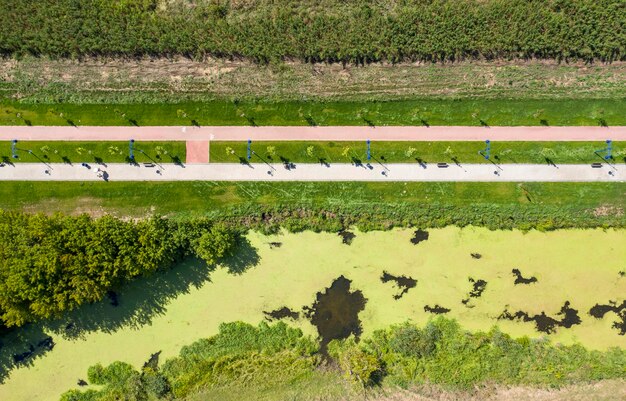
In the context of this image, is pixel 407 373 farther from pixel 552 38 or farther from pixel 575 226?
pixel 552 38

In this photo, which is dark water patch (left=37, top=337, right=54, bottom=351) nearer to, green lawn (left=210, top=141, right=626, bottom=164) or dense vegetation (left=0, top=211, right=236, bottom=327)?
dense vegetation (left=0, top=211, right=236, bottom=327)

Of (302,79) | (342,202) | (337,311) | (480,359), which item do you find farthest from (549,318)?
(302,79)

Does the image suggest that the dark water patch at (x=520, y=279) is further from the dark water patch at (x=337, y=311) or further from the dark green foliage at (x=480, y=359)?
the dark water patch at (x=337, y=311)

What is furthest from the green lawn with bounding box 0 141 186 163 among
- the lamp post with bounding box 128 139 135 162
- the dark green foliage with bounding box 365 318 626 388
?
the dark green foliage with bounding box 365 318 626 388

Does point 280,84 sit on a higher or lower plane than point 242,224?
higher

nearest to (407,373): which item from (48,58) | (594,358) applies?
(594,358)

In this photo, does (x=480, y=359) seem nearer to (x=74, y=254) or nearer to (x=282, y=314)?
(x=282, y=314)
